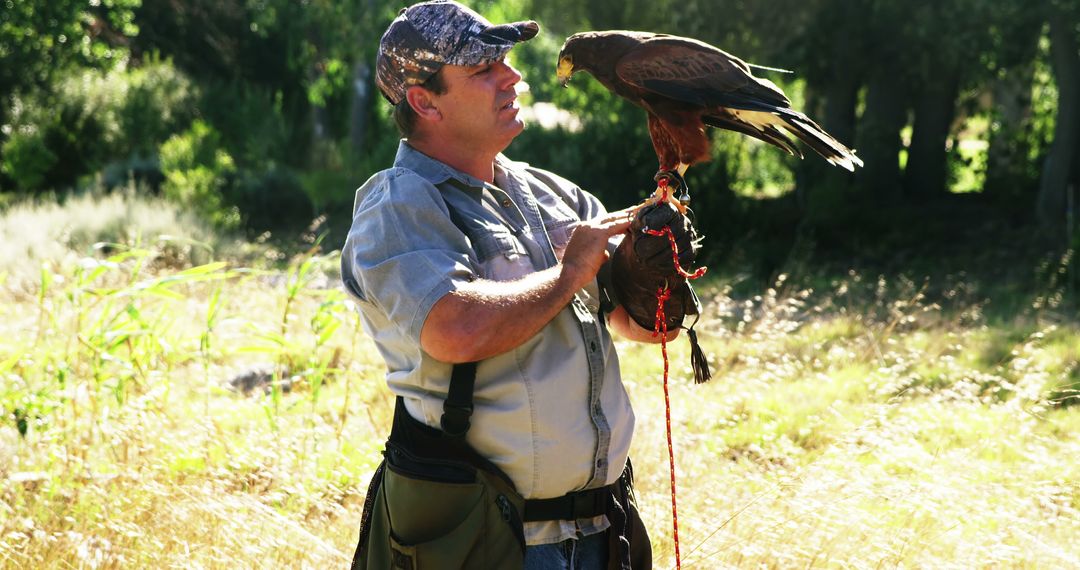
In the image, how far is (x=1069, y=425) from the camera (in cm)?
539

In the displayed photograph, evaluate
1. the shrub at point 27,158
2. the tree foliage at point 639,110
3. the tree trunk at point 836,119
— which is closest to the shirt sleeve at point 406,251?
the tree foliage at point 639,110

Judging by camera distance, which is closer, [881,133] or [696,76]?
[696,76]

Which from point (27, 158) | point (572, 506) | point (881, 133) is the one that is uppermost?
point (572, 506)

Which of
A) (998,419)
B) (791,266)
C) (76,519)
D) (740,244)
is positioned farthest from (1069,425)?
(740,244)

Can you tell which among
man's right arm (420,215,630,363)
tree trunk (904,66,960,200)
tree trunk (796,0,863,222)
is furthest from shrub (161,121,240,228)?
man's right arm (420,215,630,363)

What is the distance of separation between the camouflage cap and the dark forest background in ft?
25.5

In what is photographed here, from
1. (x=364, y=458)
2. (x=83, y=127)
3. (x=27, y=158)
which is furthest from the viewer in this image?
(x=83, y=127)

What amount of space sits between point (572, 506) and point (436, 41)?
1164 mm

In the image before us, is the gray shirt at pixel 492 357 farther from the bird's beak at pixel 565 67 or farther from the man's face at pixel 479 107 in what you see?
the bird's beak at pixel 565 67

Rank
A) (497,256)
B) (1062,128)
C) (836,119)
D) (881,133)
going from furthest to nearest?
(836,119) < (881,133) < (1062,128) < (497,256)

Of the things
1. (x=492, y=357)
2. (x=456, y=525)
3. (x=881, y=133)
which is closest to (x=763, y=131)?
(x=492, y=357)

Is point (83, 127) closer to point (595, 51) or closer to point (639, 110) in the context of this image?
point (639, 110)

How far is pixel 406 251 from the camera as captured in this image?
2.35 meters

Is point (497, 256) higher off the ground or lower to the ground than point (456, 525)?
higher
